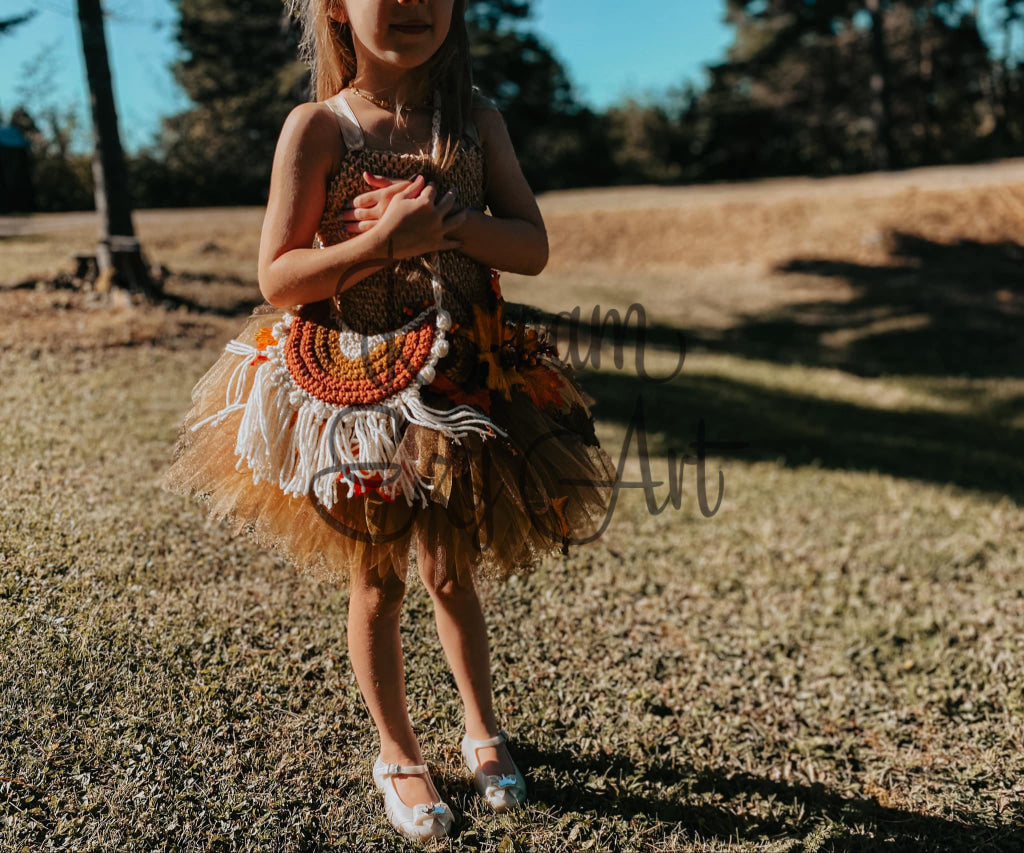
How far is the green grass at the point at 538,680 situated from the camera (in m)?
1.91

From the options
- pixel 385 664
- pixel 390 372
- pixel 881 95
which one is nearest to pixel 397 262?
pixel 390 372

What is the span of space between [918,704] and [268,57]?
37.4 feet

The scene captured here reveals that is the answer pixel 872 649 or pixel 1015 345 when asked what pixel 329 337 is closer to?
pixel 872 649

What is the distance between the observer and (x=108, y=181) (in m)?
5.93

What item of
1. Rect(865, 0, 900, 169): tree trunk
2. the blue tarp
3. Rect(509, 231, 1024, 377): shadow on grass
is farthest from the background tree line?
the blue tarp

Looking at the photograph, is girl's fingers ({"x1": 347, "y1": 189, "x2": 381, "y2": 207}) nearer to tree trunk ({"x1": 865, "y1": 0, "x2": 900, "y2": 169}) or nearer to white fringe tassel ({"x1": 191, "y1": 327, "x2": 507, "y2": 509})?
white fringe tassel ({"x1": 191, "y1": 327, "x2": 507, "y2": 509})

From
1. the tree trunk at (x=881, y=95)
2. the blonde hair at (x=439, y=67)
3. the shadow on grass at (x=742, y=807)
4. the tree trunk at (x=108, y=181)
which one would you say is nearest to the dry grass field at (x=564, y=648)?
the shadow on grass at (x=742, y=807)

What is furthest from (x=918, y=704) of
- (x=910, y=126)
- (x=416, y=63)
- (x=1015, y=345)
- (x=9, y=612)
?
(x=910, y=126)

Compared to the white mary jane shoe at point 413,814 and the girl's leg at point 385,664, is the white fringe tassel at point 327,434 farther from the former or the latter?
the white mary jane shoe at point 413,814

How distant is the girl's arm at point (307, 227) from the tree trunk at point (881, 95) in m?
22.9

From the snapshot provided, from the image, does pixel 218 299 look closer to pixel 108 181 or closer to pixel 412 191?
pixel 108 181

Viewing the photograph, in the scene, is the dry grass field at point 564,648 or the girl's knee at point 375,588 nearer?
the girl's knee at point 375,588

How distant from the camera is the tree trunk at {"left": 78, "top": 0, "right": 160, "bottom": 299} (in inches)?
219

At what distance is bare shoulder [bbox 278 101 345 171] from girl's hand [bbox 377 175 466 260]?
0.53 ft
